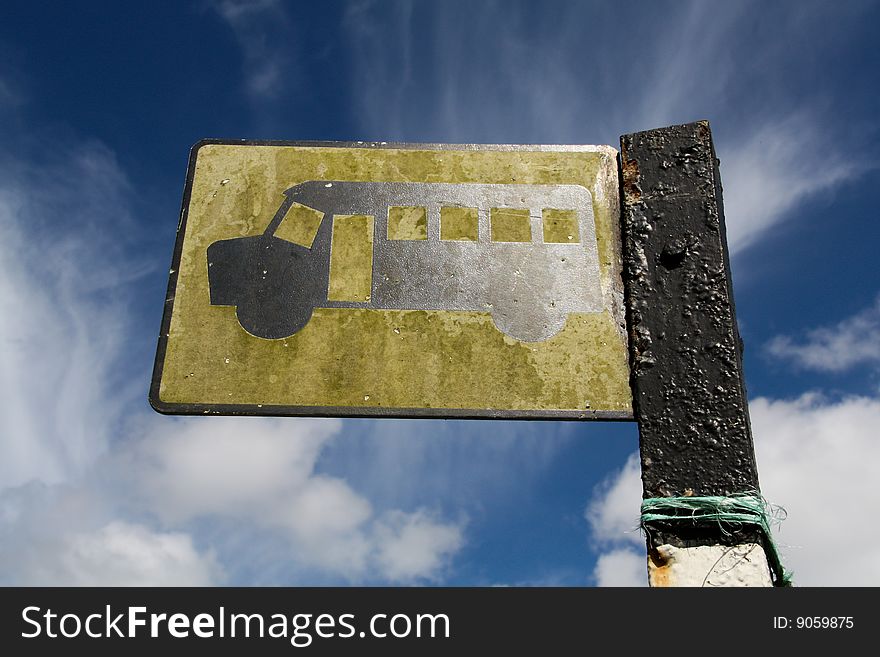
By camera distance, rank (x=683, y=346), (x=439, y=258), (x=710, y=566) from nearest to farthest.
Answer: (x=710, y=566), (x=683, y=346), (x=439, y=258)

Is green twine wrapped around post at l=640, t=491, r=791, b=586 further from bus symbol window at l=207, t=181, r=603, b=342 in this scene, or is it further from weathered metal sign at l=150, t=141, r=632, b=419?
bus symbol window at l=207, t=181, r=603, b=342

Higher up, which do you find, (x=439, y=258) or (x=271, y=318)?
(x=439, y=258)

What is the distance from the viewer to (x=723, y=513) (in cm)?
252

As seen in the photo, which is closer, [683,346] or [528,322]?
[683,346]

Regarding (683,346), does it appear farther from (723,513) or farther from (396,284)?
(396,284)

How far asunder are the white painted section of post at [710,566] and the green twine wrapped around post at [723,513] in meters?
0.06

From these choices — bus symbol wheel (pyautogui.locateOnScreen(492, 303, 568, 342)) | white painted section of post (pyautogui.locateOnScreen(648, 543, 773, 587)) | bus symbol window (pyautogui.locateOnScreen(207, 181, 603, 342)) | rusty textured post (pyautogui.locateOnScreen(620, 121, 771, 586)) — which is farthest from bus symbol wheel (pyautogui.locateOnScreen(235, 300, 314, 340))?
white painted section of post (pyautogui.locateOnScreen(648, 543, 773, 587))

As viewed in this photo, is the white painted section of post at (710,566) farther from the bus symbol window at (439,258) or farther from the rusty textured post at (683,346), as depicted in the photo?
the bus symbol window at (439,258)

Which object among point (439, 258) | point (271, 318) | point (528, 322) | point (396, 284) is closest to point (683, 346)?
point (528, 322)

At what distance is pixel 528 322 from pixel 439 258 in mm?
496

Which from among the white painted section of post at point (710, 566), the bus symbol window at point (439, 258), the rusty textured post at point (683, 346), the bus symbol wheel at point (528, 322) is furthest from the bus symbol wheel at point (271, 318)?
the white painted section of post at point (710, 566)

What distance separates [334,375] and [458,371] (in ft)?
1.69

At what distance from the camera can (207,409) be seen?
2.88m

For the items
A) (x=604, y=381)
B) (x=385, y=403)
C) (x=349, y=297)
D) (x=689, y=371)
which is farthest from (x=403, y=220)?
(x=689, y=371)
